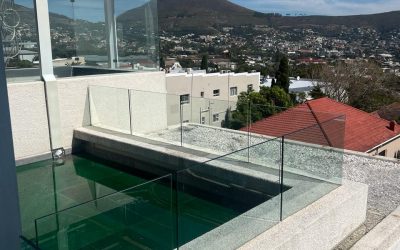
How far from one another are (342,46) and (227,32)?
18223mm

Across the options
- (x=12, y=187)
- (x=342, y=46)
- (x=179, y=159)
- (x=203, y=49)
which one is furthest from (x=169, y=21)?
(x=12, y=187)

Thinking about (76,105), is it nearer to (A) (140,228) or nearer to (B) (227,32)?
(A) (140,228)

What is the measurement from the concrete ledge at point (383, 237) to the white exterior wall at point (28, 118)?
251 inches

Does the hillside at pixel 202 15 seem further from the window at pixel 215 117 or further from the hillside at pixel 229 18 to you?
the window at pixel 215 117

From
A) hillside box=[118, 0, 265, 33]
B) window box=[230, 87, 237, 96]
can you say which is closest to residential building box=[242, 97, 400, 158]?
window box=[230, 87, 237, 96]

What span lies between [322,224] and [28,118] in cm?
605

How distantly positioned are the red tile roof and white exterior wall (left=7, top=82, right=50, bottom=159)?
4110 mm

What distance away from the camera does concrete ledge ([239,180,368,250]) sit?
404 cm

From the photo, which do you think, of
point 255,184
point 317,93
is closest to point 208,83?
point 317,93

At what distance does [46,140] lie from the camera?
8.47 m

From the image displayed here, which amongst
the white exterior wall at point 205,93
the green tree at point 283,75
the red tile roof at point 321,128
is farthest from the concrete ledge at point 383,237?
the green tree at point 283,75

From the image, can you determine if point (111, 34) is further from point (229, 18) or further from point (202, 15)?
point (229, 18)

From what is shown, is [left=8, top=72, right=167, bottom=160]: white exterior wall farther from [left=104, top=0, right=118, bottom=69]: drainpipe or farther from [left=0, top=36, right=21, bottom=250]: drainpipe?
[left=0, top=36, right=21, bottom=250]: drainpipe

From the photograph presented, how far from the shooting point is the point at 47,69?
8.39 meters
